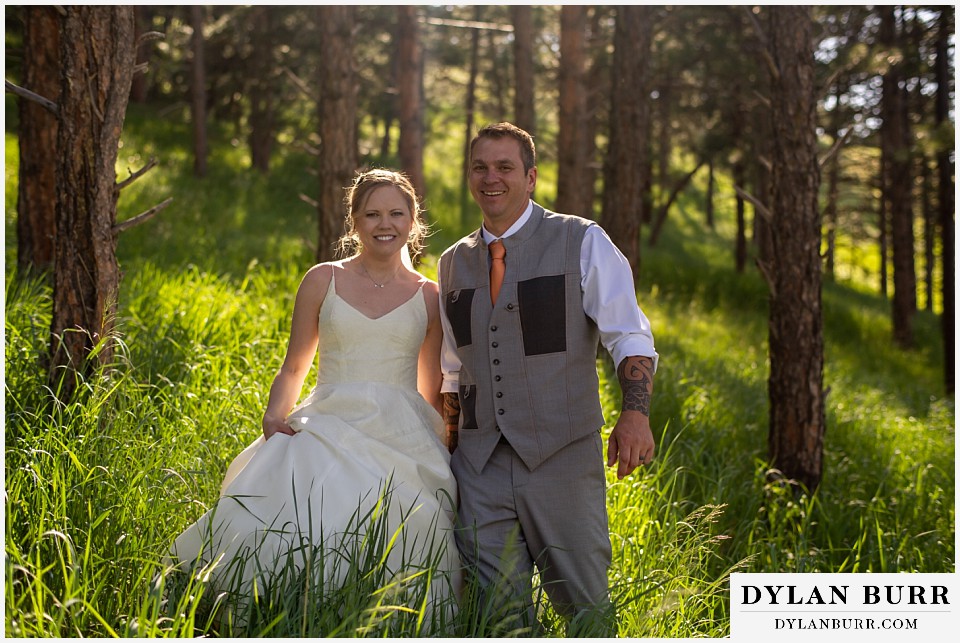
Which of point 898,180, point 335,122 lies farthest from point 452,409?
point 898,180

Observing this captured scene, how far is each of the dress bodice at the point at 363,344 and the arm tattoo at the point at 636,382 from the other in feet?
3.18

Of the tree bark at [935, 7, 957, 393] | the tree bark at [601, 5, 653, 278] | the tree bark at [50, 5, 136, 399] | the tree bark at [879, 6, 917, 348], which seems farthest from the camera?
the tree bark at [879, 6, 917, 348]

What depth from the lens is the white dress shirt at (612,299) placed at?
3.54m

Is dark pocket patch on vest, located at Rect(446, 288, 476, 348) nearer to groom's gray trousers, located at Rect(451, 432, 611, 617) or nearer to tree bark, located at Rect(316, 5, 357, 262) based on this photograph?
groom's gray trousers, located at Rect(451, 432, 611, 617)

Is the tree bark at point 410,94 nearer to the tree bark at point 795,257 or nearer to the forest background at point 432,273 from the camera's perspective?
the forest background at point 432,273

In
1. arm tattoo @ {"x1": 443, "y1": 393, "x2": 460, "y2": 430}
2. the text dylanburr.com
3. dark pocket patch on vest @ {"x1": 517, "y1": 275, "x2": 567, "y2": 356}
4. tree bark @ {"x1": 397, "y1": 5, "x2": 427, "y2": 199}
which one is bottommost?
the text dylanburr.com

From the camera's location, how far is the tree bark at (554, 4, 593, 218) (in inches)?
484

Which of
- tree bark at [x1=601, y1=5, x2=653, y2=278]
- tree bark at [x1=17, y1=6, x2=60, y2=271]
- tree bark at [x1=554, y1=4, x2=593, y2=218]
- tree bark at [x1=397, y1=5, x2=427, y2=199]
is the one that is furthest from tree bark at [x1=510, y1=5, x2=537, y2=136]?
tree bark at [x1=17, y1=6, x2=60, y2=271]

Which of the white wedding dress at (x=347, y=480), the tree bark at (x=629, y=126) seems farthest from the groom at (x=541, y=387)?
the tree bark at (x=629, y=126)

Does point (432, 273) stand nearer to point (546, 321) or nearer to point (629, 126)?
point (629, 126)

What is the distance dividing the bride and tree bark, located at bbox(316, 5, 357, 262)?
4.67 meters

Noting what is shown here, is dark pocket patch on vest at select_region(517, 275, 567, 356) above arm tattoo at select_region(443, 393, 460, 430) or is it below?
above

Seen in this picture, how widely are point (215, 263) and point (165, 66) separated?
1380 centimetres

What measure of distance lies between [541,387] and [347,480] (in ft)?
2.84
